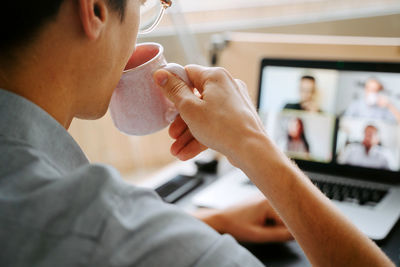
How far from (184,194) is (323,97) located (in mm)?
481

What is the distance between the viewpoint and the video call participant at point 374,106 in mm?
1135

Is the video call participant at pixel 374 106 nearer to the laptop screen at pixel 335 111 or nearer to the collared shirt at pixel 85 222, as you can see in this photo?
the laptop screen at pixel 335 111

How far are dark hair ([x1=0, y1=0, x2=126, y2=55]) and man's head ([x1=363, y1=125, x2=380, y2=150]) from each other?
888mm

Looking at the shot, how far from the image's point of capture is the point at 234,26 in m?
1.97

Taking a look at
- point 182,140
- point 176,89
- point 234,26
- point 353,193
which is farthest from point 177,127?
point 234,26

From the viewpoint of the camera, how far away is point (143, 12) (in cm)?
80

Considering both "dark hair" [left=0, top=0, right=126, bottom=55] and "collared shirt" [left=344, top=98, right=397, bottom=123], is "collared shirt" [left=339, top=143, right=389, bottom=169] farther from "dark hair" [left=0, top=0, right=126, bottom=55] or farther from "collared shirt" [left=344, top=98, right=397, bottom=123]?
"dark hair" [left=0, top=0, right=126, bottom=55]

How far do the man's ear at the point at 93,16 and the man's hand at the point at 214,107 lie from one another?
17cm

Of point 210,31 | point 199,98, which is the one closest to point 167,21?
point 210,31

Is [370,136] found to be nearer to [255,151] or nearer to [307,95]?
[307,95]

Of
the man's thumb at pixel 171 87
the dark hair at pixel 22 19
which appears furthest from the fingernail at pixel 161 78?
the dark hair at pixel 22 19

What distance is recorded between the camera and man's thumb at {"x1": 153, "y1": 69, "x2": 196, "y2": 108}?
27.9 inches

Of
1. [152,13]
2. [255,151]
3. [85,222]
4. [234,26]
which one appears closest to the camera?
[85,222]

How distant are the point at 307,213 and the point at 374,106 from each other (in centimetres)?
64
